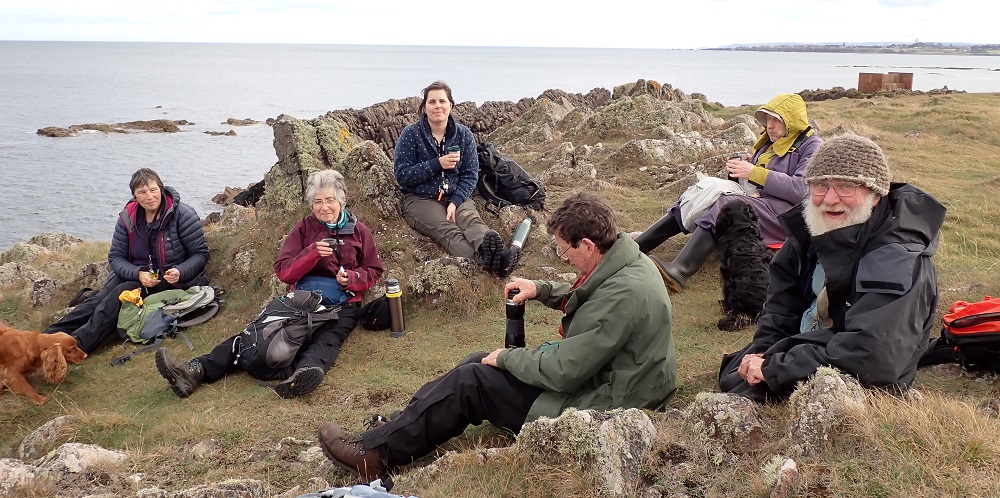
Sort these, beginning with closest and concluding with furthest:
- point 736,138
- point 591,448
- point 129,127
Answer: point 591,448
point 736,138
point 129,127

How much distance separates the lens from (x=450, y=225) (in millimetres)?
9352

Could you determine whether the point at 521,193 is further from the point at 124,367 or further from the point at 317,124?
the point at 124,367

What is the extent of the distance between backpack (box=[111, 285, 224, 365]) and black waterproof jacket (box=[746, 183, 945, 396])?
7.35m

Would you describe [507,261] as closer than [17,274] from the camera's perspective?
Yes

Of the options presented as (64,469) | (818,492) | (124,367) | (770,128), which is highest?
(770,128)

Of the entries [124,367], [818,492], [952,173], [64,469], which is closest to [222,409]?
[64,469]

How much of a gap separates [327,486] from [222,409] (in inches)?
104

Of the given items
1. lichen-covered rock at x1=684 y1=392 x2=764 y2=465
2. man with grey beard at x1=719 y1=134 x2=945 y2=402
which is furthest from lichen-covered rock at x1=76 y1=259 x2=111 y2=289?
man with grey beard at x1=719 y1=134 x2=945 y2=402

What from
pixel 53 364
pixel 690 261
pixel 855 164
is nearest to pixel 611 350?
pixel 855 164

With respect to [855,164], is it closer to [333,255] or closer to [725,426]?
[725,426]

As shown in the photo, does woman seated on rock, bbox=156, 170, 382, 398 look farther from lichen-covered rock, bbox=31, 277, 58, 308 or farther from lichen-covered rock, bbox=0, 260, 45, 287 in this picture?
lichen-covered rock, bbox=0, 260, 45, 287

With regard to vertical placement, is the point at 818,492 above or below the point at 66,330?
above

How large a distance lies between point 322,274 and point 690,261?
4.42 m

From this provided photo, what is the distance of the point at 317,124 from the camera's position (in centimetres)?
1177
